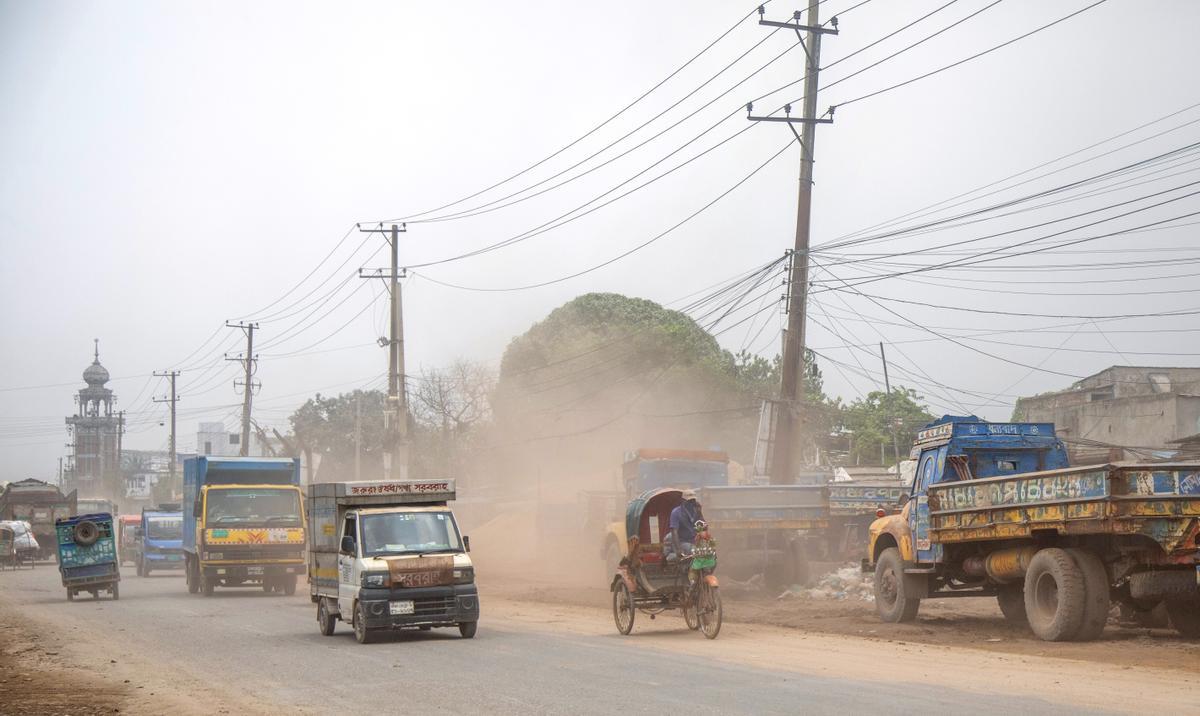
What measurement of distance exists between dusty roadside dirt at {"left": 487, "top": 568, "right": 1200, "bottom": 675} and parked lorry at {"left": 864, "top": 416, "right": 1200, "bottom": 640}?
1.41ft

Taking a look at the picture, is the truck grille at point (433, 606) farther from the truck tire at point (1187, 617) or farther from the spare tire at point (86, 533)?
the spare tire at point (86, 533)

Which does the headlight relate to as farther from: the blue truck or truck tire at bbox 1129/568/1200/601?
the blue truck

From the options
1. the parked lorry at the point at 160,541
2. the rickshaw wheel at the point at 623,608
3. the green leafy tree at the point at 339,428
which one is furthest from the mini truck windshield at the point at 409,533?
the green leafy tree at the point at 339,428

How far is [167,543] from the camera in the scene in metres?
42.9

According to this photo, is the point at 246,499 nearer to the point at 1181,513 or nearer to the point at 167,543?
the point at 167,543

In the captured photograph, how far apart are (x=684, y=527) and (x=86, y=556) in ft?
56.9

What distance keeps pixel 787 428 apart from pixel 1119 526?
14822 mm

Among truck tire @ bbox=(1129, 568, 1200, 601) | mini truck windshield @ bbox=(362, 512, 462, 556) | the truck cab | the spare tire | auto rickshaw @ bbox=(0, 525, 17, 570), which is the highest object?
the truck cab

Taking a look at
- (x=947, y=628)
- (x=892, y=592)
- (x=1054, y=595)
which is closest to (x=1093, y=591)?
(x=1054, y=595)

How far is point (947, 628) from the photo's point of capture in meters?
19.0

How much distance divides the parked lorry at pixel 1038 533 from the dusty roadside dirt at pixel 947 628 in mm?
430

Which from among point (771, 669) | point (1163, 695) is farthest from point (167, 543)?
point (1163, 695)

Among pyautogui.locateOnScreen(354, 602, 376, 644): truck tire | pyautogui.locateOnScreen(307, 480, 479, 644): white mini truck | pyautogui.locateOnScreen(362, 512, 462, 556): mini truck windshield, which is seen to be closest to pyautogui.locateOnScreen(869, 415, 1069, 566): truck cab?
pyautogui.locateOnScreen(307, 480, 479, 644): white mini truck

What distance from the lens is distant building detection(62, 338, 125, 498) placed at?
142 meters
